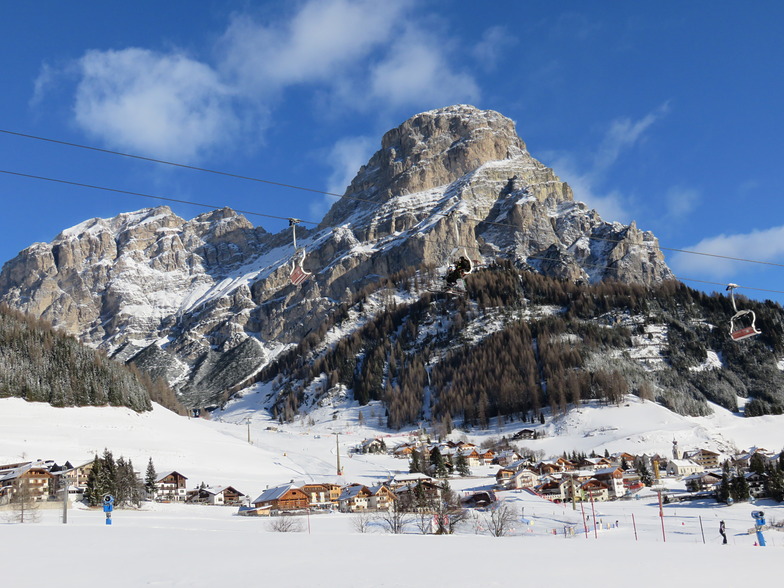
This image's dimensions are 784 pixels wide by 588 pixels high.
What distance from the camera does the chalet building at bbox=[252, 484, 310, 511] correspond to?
62.7 meters

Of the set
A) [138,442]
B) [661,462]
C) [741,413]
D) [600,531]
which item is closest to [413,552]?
→ [600,531]

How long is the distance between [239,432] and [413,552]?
4828 inches

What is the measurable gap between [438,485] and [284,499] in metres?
18.9

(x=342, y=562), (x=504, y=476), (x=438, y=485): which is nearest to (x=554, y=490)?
(x=504, y=476)

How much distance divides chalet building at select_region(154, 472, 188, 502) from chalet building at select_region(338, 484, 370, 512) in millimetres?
17736

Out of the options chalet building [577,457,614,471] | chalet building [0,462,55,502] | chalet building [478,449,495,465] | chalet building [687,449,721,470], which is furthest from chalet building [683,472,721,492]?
chalet building [0,462,55,502]

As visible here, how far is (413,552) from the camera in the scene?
19312mm

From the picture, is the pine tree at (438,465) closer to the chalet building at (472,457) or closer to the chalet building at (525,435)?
the chalet building at (472,457)

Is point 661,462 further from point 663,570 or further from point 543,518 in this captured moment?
point 663,570

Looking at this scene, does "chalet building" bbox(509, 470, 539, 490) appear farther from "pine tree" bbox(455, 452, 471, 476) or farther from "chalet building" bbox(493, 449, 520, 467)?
"chalet building" bbox(493, 449, 520, 467)

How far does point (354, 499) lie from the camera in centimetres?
7025

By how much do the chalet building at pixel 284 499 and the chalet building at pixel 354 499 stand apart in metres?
4.96

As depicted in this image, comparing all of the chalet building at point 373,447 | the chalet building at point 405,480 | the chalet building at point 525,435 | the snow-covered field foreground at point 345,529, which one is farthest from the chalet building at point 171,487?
the chalet building at point 525,435

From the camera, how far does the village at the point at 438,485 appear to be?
61688 mm
